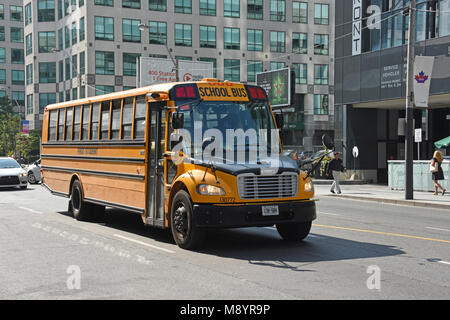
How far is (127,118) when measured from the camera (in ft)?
39.9

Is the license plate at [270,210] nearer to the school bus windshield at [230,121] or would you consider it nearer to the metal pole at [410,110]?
the school bus windshield at [230,121]

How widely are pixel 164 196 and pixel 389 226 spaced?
223 inches

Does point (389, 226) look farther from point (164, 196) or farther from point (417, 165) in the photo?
point (417, 165)

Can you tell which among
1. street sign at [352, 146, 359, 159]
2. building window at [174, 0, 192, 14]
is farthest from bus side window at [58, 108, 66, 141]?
building window at [174, 0, 192, 14]

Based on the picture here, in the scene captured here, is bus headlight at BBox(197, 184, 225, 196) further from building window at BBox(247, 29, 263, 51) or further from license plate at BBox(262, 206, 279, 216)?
building window at BBox(247, 29, 263, 51)

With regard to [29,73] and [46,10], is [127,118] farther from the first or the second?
[29,73]

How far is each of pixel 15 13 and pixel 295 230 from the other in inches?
3781

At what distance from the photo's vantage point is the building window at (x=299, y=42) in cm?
6965

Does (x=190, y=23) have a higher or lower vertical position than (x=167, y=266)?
higher

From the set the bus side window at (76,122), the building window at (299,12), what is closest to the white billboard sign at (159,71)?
the building window at (299,12)

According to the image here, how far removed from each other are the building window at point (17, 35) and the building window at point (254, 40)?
46.6 m

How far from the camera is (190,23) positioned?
64688 millimetres
